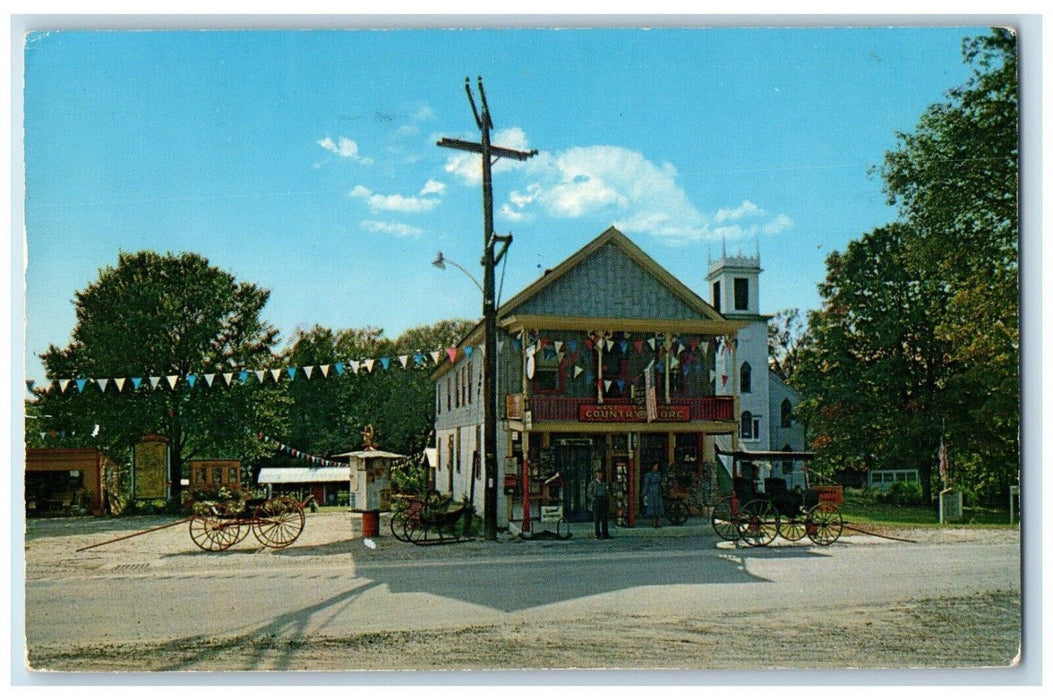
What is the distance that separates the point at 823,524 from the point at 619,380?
5766mm

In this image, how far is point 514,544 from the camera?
16109 mm

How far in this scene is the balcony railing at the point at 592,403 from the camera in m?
18.2

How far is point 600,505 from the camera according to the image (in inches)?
669

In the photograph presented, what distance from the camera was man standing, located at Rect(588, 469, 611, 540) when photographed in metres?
17.0

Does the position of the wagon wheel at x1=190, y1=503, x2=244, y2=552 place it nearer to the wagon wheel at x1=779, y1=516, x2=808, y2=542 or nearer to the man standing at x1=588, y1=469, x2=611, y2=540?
the man standing at x1=588, y1=469, x2=611, y2=540

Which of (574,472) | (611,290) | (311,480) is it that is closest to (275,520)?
(574,472)

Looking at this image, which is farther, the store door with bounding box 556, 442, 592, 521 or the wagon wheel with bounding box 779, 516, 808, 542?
the store door with bounding box 556, 442, 592, 521

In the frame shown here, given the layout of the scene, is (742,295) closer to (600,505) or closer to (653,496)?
(653,496)

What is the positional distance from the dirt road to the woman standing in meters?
3.38

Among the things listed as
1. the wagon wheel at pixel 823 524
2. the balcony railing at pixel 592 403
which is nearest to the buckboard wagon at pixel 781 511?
the wagon wheel at pixel 823 524

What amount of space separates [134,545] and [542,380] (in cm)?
972

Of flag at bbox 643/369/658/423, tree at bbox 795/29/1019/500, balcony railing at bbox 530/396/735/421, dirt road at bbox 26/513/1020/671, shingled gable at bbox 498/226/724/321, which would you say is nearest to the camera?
dirt road at bbox 26/513/1020/671

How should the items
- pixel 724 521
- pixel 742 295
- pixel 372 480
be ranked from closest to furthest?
pixel 372 480
pixel 724 521
pixel 742 295

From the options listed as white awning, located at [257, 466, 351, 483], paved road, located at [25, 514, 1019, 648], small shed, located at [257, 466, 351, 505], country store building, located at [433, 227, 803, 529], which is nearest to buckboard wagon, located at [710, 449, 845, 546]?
paved road, located at [25, 514, 1019, 648]
